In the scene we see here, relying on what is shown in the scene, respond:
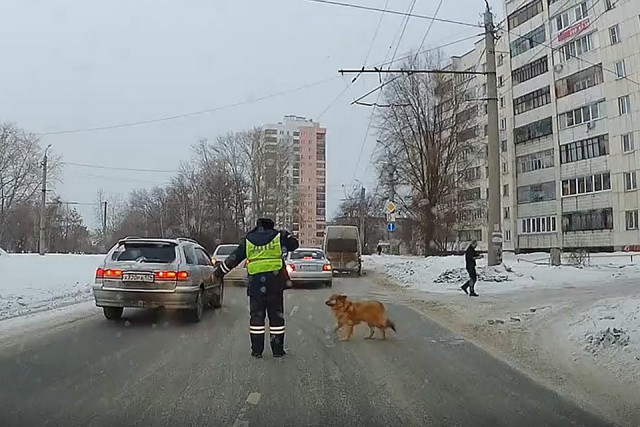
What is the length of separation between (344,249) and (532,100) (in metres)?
31.3

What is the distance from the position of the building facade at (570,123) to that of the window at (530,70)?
9 cm

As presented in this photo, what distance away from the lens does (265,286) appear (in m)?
8.95

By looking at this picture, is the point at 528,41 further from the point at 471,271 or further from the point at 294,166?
the point at 471,271

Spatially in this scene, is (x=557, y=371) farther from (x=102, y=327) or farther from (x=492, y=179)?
(x=492, y=179)

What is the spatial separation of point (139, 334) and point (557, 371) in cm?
647

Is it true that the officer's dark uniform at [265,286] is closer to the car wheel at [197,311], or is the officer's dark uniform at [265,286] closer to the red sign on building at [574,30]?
the car wheel at [197,311]

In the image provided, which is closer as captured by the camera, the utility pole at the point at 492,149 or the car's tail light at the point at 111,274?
the car's tail light at the point at 111,274

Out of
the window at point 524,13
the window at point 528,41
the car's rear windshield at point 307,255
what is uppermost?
Answer: the window at point 524,13

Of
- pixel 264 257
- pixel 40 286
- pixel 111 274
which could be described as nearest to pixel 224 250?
pixel 40 286

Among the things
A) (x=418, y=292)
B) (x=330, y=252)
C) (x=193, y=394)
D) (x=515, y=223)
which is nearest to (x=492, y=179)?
(x=418, y=292)

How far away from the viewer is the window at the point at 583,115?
4947 cm

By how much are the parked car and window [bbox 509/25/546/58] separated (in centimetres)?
2933

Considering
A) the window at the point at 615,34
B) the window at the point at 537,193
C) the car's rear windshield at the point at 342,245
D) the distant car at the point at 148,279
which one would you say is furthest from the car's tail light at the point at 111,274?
the window at the point at 537,193

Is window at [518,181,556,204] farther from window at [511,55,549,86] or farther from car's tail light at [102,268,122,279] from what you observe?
car's tail light at [102,268,122,279]
